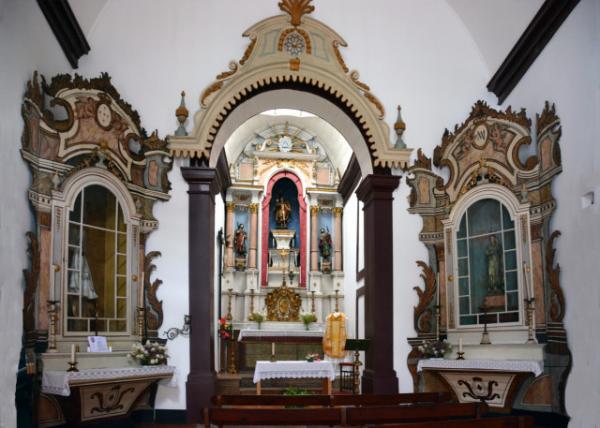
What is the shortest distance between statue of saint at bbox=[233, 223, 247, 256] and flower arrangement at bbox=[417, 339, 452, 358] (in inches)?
341

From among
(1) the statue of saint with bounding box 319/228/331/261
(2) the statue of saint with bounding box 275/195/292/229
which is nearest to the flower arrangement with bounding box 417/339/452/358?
(1) the statue of saint with bounding box 319/228/331/261

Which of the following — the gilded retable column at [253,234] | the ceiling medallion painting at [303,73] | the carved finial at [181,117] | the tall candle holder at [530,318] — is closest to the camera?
the tall candle holder at [530,318]

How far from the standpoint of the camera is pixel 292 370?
11.0 m

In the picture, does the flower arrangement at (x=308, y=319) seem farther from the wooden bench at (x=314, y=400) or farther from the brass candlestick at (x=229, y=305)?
the wooden bench at (x=314, y=400)

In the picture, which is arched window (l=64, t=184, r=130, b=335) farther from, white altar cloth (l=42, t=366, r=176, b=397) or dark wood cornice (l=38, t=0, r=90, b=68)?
dark wood cornice (l=38, t=0, r=90, b=68)

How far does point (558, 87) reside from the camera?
8305 millimetres

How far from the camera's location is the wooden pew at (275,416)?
5.66 m

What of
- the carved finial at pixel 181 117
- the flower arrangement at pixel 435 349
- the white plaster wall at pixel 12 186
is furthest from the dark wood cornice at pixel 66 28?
the flower arrangement at pixel 435 349

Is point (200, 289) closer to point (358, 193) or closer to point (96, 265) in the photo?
point (96, 265)

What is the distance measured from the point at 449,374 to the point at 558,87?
4.18 meters

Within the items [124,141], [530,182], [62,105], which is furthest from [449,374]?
[62,105]

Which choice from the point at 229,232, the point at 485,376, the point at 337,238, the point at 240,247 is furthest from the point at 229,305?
the point at 485,376

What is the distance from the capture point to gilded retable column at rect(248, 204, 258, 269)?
57.6 feet

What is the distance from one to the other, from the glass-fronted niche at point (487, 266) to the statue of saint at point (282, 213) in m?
8.82
